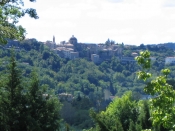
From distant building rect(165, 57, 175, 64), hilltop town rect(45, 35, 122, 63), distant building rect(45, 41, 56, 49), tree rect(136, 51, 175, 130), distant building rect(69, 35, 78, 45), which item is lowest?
distant building rect(165, 57, 175, 64)

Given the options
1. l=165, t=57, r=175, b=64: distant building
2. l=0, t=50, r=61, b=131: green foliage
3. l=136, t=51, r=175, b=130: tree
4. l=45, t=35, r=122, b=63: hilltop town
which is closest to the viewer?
l=136, t=51, r=175, b=130: tree

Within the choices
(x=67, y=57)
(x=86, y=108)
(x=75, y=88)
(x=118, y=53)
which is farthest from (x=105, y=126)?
(x=118, y=53)

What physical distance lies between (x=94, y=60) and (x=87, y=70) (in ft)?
64.4

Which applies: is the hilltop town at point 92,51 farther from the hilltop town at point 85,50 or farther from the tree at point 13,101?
the tree at point 13,101

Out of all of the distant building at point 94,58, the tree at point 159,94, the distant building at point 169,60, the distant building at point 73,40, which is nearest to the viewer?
the tree at point 159,94

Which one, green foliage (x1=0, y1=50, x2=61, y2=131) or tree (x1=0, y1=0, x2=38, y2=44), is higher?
tree (x1=0, y1=0, x2=38, y2=44)

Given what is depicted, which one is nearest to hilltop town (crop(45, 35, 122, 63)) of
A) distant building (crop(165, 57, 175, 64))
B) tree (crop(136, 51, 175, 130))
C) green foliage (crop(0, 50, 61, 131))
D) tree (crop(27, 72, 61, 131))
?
distant building (crop(165, 57, 175, 64))

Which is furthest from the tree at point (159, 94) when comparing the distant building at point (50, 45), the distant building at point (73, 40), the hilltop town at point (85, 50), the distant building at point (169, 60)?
the distant building at point (73, 40)

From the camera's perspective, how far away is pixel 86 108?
195 ft

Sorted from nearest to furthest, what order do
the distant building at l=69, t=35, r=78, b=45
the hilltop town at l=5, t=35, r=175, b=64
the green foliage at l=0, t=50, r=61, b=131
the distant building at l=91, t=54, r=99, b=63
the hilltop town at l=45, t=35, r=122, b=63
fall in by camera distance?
the green foliage at l=0, t=50, r=61, b=131
the hilltop town at l=45, t=35, r=122, b=63
the hilltop town at l=5, t=35, r=175, b=64
the distant building at l=91, t=54, r=99, b=63
the distant building at l=69, t=35, r=78, b=45

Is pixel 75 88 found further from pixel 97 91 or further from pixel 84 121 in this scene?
pixel 84 121

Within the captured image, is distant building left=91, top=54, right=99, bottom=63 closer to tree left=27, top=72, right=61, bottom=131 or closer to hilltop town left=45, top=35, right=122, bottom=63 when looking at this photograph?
hilltop town left=45, top=35, right=122, bottom=63

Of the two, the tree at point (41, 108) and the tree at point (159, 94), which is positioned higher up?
the tree at point (159, 94)

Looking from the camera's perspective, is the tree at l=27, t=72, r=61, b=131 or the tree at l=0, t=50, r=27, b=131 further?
the tree at l=27, t=72, r=61, b=131
